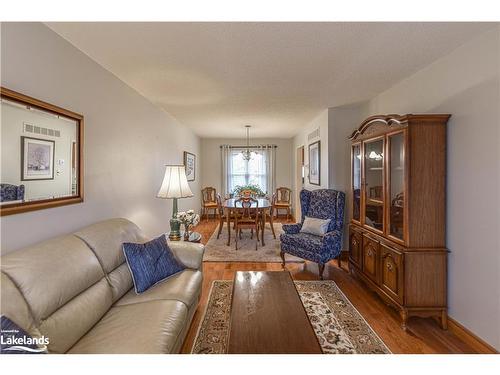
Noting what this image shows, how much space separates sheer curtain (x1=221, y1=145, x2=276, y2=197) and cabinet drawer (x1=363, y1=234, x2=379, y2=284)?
4634mm

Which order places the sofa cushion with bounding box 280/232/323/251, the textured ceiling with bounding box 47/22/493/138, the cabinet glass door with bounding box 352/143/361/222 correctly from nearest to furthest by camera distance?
the textured ceiling with bounding box 47/22/493/138, the cabinet glass door with bounding box 352/143/361/222, the sofa cushion with bounding box 280/232/323/251

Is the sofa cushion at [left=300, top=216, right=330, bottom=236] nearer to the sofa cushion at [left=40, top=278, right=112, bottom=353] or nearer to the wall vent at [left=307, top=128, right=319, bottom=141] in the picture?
the wall vent at [left=307, top=128, right=319, bottom=141]

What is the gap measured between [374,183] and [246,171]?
4930mm

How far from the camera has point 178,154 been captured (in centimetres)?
494

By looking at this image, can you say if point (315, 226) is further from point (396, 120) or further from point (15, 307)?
point (15, 307)

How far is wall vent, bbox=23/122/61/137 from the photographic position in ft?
5.06

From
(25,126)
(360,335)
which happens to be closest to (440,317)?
(360,335)

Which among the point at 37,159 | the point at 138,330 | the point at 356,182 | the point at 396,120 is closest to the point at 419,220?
the point at 396,120

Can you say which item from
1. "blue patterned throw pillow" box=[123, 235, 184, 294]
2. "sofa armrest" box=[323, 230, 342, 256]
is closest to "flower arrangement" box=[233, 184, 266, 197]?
"sofa armrest" box=[323, 230, 342, 256]

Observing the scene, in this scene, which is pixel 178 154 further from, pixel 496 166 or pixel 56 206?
pixel 496 166

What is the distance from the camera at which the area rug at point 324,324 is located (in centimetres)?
188

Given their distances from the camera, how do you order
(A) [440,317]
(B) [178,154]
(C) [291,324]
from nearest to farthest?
1. (C) [291,324]
2. (A) [440,317]
3. (B) [178,154]

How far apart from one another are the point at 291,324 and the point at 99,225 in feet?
5.55

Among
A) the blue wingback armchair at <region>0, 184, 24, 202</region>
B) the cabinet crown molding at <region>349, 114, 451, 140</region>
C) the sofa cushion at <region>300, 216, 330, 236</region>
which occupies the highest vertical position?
the cabinet crown molding at <region>349, 114, 451, 140</region>
